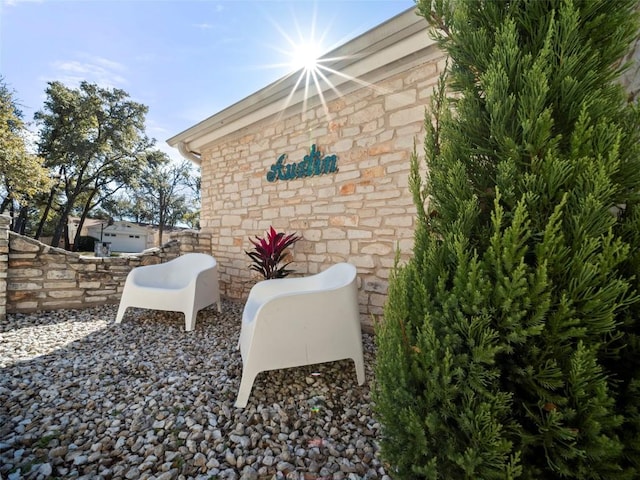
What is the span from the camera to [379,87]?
10.2 ft

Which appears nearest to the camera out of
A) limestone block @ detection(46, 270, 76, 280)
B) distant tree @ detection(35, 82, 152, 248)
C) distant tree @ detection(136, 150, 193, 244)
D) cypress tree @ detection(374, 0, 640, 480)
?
cypress tree @ detection(374, 0, 640, 480)

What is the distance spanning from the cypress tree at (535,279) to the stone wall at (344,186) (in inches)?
64.6

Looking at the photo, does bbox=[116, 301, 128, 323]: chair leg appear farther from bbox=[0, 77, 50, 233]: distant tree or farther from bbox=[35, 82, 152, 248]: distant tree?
bbox=[35, 82, 152, 248]: distant tree

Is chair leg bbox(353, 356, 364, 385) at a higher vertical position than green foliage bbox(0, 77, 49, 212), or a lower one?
lower

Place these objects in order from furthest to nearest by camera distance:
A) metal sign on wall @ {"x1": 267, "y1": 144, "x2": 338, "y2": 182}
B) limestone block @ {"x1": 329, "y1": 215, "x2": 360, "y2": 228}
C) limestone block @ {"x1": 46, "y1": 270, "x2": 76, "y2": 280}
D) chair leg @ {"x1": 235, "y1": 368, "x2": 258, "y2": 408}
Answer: limestone block @ {"x1": 46, "y1": 270, "x2": 76, "y2": 280}, metal sign on wall @ {"x1": 267, "y1": 144, "x2": 338, "y2": 182}, limestone block @ {"x1": 329, "y1": 215, "x2": 360, "y2": 228}, chair leg @ {"x1": 235, "y1": 368, "x2": 258, "y2": 408}

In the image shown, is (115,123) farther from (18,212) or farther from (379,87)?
(379,87)

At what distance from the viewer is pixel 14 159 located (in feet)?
33.1

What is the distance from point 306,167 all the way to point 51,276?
12.2 ft

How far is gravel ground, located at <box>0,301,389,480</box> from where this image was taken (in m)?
1.31

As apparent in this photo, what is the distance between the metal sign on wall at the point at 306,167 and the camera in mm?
3533

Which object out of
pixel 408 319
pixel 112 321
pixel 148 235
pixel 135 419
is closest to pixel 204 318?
pixel 112 321

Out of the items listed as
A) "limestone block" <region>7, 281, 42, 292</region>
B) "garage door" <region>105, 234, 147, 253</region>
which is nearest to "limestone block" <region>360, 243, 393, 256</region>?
"limestone block" <region>7, 281, 42, 292</region>

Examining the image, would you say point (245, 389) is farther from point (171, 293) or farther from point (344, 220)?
point (344, 220)

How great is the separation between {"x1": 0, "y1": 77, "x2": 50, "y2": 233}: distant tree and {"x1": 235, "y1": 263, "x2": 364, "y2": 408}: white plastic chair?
→ 13.4m
